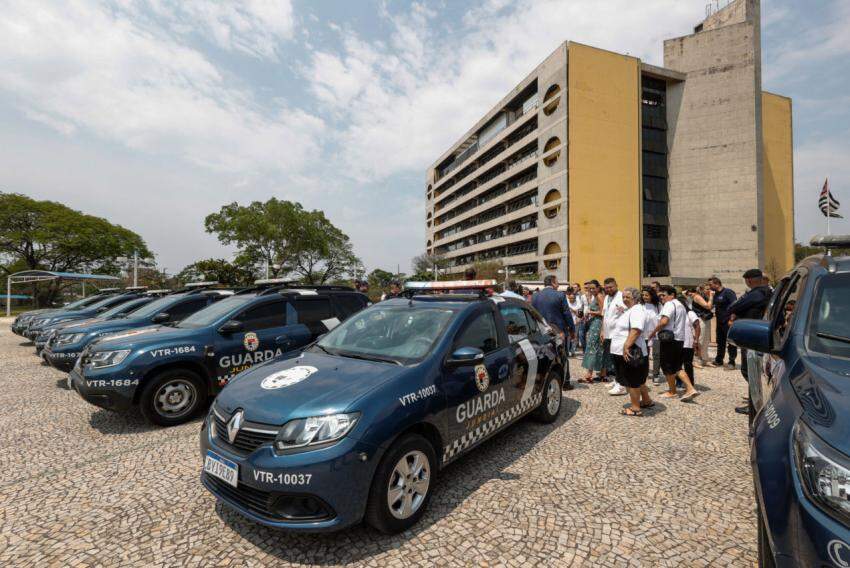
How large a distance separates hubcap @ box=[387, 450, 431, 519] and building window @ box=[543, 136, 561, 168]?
131ft

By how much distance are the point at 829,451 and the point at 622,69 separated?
47476 millimetres

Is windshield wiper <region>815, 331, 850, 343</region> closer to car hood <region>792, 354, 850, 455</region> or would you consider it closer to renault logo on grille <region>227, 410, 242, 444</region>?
car hood <region>792, 354, 850, 455</region>

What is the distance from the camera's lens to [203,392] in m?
4.82

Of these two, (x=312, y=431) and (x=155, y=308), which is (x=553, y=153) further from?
(x=312, y=431)

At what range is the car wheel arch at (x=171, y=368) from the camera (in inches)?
173

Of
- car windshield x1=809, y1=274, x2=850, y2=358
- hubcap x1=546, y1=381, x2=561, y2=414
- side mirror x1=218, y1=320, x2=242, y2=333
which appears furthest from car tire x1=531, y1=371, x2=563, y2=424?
side mirror x1=218, y1=320, x2=242, y2=333

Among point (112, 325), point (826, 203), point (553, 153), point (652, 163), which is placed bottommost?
point (112, 325)

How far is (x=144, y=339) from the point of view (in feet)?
15.2

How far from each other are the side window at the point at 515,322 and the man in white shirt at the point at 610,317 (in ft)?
7.39

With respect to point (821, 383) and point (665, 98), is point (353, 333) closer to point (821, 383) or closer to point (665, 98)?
point (821, 383)

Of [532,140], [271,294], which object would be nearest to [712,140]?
[532,140]

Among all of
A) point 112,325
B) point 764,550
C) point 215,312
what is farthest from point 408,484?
point 112,325

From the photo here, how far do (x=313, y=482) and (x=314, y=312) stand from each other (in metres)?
3.92

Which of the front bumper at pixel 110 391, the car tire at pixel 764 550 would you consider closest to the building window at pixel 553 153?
the front bumper at pixel 110 391
